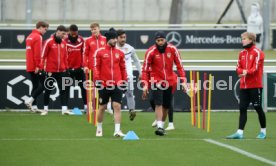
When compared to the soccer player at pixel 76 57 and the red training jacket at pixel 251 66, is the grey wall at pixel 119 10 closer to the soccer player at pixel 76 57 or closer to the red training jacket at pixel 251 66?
the soccer player at pixel 76 57

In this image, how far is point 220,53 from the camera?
40.6 meters

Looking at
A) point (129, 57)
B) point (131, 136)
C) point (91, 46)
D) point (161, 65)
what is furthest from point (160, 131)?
point (91, 46)

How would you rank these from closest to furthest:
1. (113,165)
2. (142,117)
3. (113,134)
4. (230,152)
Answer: (113,165)
(230,152)
(113,134)
(142,117)

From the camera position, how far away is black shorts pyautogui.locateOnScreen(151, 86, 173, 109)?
1881cm

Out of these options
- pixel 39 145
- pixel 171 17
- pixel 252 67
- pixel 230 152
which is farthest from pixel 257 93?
pixel 171 17

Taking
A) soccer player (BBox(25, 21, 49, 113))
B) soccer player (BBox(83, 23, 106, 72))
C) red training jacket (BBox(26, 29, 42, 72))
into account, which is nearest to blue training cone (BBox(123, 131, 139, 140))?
soccer player (BBox(83, 23, 106, 72))

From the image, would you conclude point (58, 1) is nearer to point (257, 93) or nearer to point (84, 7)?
point (84, 7)

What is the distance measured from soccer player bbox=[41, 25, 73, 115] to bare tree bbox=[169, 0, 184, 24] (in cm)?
2670


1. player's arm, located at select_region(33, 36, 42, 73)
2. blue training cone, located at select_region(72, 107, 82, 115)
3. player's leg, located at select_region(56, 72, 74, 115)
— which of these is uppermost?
player's arm, located at select_region(33, 36, 42, 73)

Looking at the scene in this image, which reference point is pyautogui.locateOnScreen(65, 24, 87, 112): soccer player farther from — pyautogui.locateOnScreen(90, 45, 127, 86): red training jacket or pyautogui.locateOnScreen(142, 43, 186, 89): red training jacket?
pyautogui.locateOnScreen(90, 45, 127, 86): red training jacket

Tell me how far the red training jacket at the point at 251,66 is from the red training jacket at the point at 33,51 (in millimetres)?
6848

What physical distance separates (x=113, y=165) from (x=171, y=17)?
3610 centimetres

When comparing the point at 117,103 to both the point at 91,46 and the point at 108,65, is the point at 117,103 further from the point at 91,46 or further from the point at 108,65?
the point at 91,46

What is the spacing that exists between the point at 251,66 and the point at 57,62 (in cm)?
668
